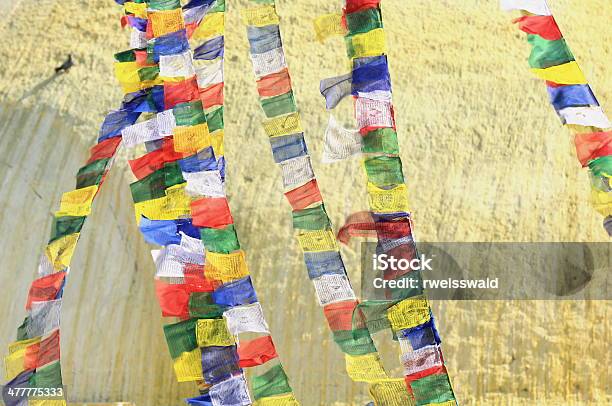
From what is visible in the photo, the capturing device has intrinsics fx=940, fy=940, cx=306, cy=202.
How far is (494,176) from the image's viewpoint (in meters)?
11.4

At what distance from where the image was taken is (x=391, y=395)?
6.84 metres

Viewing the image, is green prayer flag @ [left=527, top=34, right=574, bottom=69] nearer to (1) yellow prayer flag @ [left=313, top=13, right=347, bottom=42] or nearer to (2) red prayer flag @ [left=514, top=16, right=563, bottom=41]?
(2) red prayer flag @ [left=514, top=16, right=563, bottom=41]

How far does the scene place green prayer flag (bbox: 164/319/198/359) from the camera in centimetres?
709

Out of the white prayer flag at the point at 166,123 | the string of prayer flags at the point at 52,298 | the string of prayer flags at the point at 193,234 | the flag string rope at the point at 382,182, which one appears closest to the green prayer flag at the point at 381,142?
the flag string rope at the point at 382,182

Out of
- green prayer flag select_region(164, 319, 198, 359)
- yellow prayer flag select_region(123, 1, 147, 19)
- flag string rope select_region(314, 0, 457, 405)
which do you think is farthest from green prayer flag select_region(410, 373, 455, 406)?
yellow prayer flag select_region(123, 1, 147, 19)

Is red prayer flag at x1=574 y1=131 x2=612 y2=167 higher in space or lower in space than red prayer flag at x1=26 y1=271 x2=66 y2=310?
higher

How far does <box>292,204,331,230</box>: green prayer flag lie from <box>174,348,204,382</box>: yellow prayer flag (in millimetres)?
1367

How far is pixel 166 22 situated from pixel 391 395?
152 inches

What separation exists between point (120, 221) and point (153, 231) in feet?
12.9

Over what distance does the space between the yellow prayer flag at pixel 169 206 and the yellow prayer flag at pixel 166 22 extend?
156 centimetres

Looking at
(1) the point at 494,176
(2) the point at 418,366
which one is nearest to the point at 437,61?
(1) the point at 494,176

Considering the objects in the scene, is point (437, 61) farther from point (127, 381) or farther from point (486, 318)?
point (127, 381)

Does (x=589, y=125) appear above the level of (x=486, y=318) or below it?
above

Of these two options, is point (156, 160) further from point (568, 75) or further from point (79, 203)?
point (568, 75)
